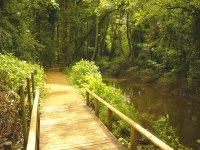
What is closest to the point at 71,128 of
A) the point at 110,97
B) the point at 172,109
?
the point at 110,97

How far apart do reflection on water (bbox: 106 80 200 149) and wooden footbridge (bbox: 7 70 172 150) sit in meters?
4.13

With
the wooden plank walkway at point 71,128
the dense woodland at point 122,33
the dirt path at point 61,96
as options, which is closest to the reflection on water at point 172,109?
the dense woodland at point 122,33

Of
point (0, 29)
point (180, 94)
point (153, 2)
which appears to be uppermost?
point (153, 2)

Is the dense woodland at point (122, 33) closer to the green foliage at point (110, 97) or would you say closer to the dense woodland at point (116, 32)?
the dense woodland at point (116, 32)

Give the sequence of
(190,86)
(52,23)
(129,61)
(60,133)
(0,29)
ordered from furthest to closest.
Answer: (129,61)
(52,23)
(190,86)
(0,29)
(60,133)

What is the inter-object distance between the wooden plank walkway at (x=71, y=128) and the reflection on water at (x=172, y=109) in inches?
159

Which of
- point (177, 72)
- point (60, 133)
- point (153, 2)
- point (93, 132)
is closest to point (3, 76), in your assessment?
point (60, 133)

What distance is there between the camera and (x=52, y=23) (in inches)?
1231

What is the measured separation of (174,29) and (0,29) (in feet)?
42.5

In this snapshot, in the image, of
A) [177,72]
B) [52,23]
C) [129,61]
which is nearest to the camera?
[177,72]

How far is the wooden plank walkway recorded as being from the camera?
7.21 meters

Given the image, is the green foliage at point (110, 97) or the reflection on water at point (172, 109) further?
the reflection on water at point (172, 109)

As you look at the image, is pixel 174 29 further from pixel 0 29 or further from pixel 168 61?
pixel 0 29

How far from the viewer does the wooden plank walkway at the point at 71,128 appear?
721 centimetres
